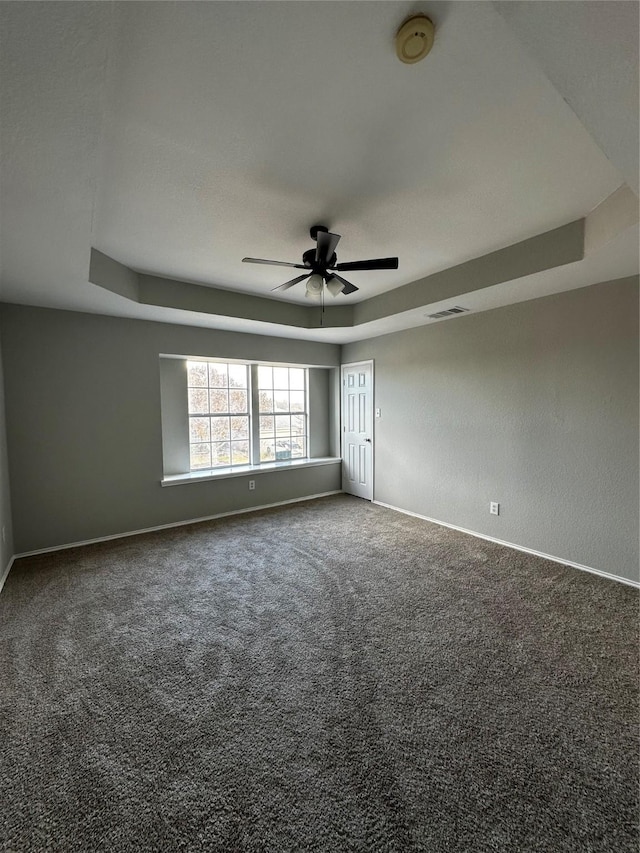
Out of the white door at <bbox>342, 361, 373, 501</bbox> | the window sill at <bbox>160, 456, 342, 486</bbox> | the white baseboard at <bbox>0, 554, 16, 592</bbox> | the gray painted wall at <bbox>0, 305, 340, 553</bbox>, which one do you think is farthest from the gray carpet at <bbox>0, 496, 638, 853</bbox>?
the white door at <bbox>342, 361, 373, 501</bbox>

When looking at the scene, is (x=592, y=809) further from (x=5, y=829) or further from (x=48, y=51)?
(x=48, y=51)

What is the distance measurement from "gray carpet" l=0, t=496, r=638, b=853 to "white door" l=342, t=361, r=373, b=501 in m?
2.39

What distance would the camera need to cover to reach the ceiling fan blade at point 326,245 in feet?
7.63

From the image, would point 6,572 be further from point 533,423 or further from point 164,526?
point 533,423

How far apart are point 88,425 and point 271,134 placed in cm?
341

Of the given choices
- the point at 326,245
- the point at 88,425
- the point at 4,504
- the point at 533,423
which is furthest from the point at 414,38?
the point at 4,504

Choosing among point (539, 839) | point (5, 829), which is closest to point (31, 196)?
point (5, 829)

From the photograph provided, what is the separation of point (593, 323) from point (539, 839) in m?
3.35

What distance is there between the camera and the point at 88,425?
3.78 meters

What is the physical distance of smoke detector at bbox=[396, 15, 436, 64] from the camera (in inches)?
45.7

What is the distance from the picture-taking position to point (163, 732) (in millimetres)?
1578

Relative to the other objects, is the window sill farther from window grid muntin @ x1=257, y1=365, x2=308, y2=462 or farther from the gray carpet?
the gray carpet

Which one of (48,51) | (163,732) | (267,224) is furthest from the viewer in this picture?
(267,224)

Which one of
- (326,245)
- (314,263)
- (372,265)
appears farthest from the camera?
(314,263)
